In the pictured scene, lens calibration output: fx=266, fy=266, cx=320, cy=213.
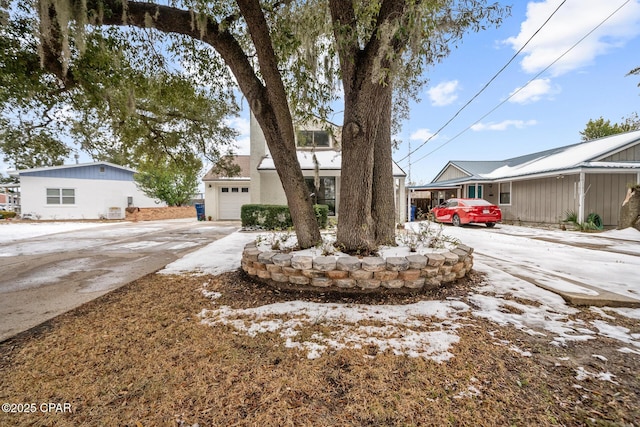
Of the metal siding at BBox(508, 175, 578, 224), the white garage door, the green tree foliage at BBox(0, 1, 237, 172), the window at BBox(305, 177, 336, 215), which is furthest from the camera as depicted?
the white garage door

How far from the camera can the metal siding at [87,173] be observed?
16219 mm

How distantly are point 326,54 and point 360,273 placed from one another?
10.3ft

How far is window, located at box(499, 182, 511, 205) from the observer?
13266 millimetres

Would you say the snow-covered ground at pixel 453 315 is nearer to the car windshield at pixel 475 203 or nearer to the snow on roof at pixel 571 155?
the car windshield at pixel 475 203

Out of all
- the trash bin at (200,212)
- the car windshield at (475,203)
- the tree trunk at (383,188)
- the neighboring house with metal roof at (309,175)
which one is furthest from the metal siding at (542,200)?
the trash bin at (200,212)

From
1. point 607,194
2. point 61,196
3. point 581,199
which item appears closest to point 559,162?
point 607,194

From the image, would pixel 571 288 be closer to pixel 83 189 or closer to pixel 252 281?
pixel 252 281

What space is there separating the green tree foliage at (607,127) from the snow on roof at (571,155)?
1086 centimetres

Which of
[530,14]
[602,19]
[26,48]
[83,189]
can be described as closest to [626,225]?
[602,19]

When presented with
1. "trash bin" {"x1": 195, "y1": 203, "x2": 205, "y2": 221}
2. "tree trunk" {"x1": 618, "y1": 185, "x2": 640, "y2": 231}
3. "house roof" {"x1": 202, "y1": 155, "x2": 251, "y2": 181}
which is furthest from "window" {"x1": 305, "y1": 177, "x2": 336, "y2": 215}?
"tree trunk" {"x1": 618, "y1": 185, "x2": 640, "y2": 231}

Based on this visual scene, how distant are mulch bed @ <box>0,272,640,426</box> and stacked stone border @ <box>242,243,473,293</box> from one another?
831 millimetres

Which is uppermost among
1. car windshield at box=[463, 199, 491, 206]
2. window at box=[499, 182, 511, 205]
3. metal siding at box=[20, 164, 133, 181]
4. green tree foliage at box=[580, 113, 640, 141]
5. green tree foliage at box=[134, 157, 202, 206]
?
green tree foliage at box=[580, 113, 640, 141]

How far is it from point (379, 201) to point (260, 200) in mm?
8082

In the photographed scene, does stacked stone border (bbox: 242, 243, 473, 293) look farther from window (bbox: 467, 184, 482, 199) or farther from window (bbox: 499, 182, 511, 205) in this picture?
window (bbox: 467, 184, 482, 199)
